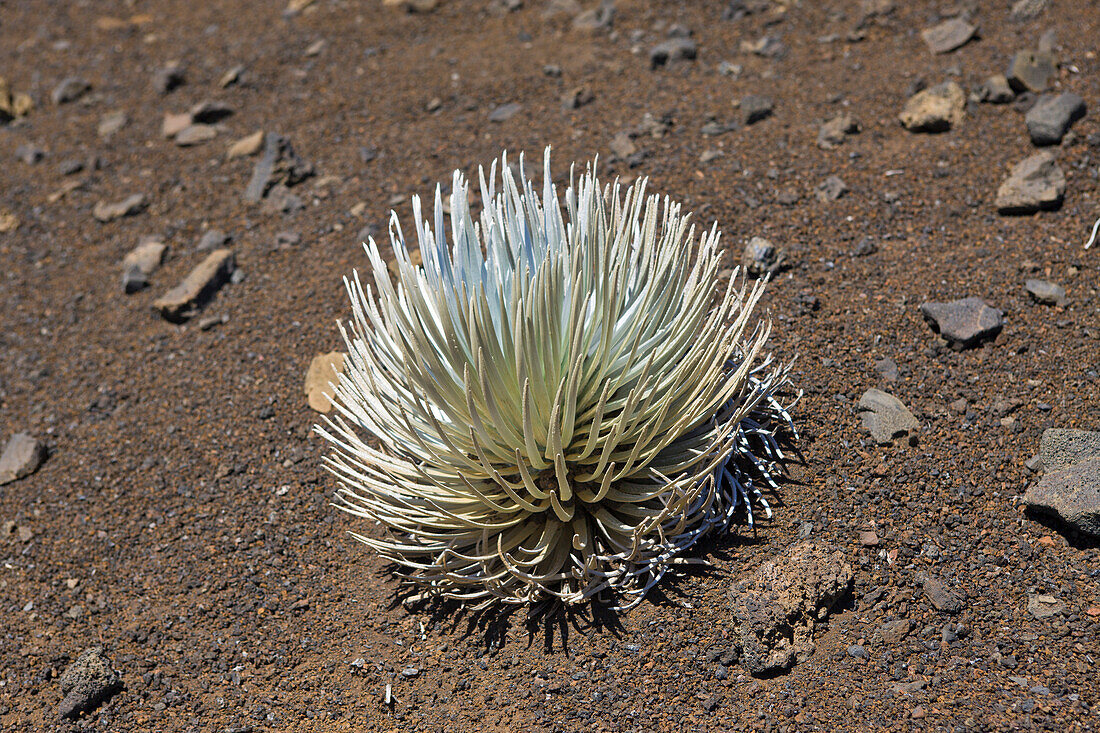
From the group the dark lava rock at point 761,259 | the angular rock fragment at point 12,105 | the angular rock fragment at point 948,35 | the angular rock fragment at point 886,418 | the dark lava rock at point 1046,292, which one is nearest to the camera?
the angular rock fragment at point 886,418

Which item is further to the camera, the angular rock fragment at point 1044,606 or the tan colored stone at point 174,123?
the tan colored stone at point 174,123

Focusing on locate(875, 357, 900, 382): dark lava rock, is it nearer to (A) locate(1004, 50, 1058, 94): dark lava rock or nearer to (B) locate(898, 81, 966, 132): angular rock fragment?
(B) locate(898, 81, 966, 132): angular rock fragment

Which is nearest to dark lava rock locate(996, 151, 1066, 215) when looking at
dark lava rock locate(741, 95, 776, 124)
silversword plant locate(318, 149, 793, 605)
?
dark lava rock locate(741, 95, 776, 124)

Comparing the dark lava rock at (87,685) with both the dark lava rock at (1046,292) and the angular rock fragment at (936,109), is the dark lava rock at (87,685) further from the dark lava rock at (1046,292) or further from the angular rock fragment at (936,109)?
the angular rock fragment at (936,109)

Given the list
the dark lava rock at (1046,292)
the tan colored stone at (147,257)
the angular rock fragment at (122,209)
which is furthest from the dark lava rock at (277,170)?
the dark lava rock at (1046,292)

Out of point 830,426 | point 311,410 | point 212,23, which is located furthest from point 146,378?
point 212,23

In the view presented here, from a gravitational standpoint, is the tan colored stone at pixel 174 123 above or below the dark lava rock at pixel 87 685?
above
